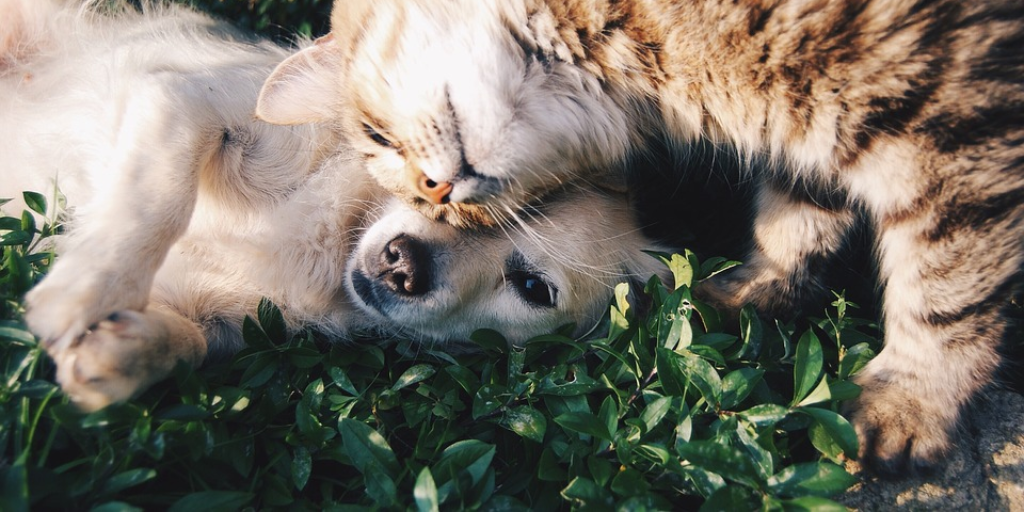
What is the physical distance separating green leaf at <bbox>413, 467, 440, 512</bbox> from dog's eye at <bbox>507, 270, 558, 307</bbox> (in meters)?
1.08

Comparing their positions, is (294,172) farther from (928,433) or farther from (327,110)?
(928,433)

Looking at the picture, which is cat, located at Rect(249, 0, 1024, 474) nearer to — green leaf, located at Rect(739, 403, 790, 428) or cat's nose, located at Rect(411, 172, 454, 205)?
cat's nose, located at Rect(411, 172, 454, 205)

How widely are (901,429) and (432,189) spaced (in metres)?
1.53

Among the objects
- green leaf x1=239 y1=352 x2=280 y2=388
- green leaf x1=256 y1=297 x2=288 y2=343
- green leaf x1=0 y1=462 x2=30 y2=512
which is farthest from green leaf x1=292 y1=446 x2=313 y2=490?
green leaf x1=0 y1=462 x2=30 y2=512

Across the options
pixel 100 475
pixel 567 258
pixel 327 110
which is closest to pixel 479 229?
pixel 567 258

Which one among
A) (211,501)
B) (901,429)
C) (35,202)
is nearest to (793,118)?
(901,429)

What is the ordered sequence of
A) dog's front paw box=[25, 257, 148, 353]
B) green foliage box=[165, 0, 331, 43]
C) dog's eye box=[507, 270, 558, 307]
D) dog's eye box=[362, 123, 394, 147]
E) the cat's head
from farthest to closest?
green foliage box=[165, 0, 331, 43] < dog's eye box=[507, 270, 558, 307] < dog's eye box=[362, 123, 394, 147] < the cat's head < dog's front paw box=[25, 257, 148, 353]

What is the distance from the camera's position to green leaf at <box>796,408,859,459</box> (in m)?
1.95

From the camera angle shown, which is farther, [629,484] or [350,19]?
[350,19]

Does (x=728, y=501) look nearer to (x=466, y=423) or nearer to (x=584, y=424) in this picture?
(x=584, y=424)

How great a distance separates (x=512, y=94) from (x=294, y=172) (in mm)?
1077

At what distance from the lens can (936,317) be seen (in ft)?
7.19

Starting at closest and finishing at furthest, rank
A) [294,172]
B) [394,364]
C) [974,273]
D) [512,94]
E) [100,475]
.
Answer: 1. [100,475]
2. [974,273]
3. [512,94]
4. [394,364]
5. [294,172]

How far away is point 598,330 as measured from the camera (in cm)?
274
